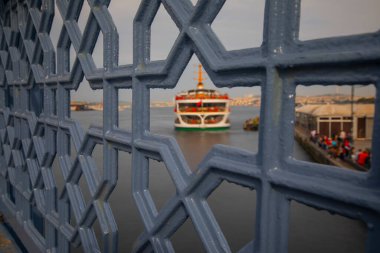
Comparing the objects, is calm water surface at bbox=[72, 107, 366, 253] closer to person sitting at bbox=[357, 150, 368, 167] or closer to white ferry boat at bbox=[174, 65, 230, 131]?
person sitting at bbox=[357, 150, 368, 167]

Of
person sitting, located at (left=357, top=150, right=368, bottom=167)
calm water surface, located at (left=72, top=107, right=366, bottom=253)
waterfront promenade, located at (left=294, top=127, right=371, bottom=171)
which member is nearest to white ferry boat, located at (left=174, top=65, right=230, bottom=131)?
waterfront promenade, located at (left=294, top=127, right=371, bottom=171)

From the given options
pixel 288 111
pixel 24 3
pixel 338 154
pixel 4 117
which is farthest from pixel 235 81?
pixel 338 154

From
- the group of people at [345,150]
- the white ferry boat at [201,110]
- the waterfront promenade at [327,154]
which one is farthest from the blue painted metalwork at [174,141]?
the white ferry boat at [201,110]

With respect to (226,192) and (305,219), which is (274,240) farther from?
(226,192)

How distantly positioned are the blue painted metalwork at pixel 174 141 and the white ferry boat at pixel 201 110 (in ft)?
94.5

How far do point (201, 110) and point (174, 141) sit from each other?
1218 inches

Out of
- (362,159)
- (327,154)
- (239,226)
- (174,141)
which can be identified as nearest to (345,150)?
(327,154)

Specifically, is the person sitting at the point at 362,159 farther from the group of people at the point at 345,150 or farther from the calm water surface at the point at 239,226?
the calm water surface at the point at 239,226

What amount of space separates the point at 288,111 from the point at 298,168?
0.12 metres

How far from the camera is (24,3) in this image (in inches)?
91.6

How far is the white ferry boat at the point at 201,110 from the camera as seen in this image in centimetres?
3122

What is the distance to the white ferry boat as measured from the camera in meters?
31.2

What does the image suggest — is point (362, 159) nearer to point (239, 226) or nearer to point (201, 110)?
point (239, 226)

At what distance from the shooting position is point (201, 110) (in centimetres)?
3188
